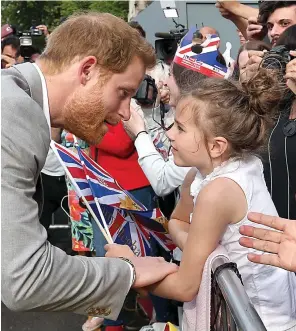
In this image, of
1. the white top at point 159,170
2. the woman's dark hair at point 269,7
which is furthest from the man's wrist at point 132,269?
the woman's dark hair at point 269,7

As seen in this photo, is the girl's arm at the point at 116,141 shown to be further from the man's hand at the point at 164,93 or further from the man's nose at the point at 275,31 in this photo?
the man's nose at the point at 275,31

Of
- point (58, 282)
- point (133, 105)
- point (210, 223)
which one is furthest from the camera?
point (133, 105)

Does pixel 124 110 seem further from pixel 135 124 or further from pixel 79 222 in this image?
pixel 79 222

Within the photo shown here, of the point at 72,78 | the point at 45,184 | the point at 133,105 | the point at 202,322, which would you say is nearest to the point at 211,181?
the point at 202,322

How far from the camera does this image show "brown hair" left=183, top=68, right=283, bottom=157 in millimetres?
1896

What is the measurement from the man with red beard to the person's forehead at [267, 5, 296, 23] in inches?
48.6

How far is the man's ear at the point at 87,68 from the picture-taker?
1817 mm

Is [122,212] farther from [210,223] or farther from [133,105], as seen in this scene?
[210,223]

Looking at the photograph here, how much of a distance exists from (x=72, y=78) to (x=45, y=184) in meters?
2.77

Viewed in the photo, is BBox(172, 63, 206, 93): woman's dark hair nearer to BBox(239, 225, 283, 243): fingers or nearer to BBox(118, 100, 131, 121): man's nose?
BBox(118, 100, 131, 121): man's nose

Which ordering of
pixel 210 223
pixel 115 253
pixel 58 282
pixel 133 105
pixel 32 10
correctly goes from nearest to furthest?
1. pixel 58 282
2. pixel 210 223
3. pixel 115 253
4. pixel 133 105
5. pixel 32 10

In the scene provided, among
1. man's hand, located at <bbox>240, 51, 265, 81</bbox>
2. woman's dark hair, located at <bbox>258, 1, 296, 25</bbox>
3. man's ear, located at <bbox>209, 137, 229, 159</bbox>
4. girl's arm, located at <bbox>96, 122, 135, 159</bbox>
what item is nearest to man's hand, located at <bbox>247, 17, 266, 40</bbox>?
woman's dark hair, located at <bbox>258, 1, 296, 25</bbox>

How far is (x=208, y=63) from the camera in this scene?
293cm

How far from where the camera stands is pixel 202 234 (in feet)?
5.49
